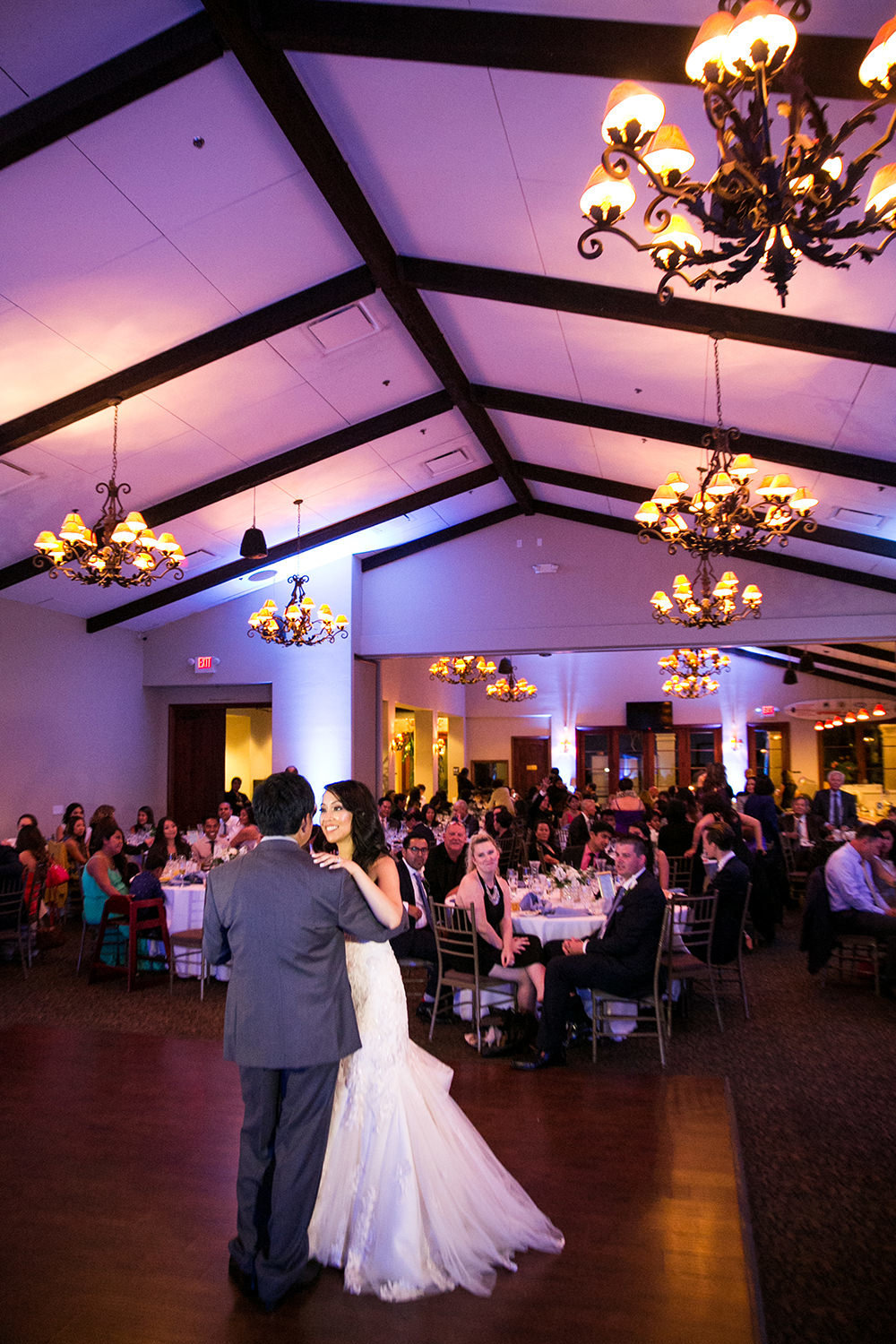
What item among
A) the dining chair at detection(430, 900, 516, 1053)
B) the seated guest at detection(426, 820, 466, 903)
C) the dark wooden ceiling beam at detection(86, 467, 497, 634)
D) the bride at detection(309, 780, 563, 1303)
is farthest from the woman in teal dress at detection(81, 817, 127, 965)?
the dark wooden ceiling beam at detection(86, 467, 497, 634)

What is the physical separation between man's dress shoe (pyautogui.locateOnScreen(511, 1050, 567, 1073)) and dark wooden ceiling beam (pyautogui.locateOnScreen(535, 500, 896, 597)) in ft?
27.6


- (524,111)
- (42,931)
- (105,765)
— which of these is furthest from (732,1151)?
(105,765)

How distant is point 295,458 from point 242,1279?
8093 millimetres

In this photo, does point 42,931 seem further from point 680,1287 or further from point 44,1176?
point 680,1287

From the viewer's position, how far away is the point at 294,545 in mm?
12148

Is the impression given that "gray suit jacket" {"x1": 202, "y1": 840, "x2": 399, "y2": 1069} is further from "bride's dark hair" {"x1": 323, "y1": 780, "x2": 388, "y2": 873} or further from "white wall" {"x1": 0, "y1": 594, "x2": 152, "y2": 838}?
"white wall" {"x1": 0, "y1": 594, "x2": 152, "y2": 838}

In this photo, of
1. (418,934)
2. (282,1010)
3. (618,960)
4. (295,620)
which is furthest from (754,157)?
(295,620)

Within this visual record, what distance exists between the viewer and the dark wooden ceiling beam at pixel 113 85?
4.46 meters

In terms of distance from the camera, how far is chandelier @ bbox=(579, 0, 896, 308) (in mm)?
2682

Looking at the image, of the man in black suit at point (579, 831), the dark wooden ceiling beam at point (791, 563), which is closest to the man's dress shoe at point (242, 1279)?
the man in black suit at point (579, 831)

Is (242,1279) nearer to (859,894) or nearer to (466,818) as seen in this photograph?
(859,894)

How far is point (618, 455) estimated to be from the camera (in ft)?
32.7

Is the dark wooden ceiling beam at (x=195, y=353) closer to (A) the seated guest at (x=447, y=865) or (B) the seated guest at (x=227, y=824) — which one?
(A) the seated guest at (x=447, y=865)

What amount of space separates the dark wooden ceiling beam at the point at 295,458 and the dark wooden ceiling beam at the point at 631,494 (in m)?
2.33
